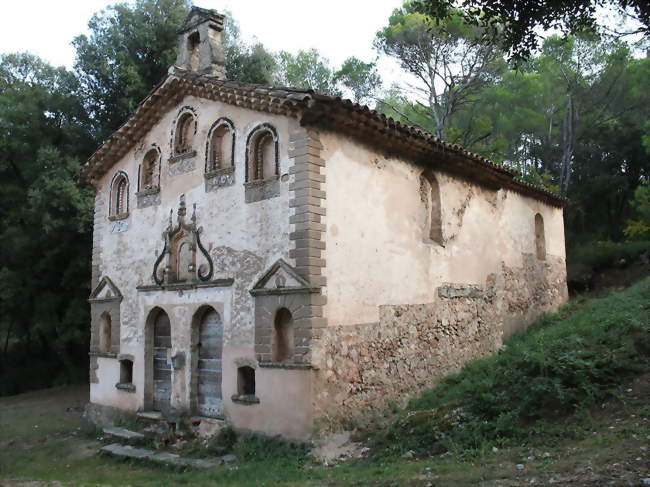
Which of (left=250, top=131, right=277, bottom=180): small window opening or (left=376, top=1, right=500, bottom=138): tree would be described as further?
(left=376, top=1, right=500, bottom=138): tree

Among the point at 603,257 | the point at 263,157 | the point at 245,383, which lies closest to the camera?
the point at 245,383

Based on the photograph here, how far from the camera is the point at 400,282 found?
37.0 feet

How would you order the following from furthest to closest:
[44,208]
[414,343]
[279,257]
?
[44,208] → [414,343] → [279,257]

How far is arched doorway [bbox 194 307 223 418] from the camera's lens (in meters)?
11.1

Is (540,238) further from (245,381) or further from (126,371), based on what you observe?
(126,371)

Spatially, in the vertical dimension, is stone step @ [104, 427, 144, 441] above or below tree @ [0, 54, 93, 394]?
below

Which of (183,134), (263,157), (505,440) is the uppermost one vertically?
(183,134)

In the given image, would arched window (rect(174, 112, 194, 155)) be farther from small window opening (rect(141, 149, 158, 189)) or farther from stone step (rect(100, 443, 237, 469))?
stone step (rect(100, 443, 237, 469))

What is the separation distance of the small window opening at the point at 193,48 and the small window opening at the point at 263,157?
12.2 ft

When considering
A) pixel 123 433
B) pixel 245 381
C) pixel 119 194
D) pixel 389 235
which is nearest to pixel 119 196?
pixel 119 194

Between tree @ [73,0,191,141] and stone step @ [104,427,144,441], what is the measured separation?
1159 centimetres

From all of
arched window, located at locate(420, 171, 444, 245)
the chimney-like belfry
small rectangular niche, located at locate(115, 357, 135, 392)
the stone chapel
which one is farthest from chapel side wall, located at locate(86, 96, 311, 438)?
arched window, located at locate(420, 171, 444, 245)

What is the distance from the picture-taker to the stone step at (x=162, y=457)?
30.9ft

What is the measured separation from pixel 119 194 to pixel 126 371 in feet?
13.8
